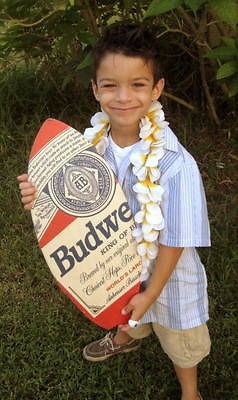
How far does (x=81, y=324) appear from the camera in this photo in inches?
101

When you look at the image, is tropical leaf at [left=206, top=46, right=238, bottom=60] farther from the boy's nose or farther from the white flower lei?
the boy's nose

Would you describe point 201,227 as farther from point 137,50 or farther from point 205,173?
point 205,173

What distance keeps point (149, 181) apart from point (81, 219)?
0.78ft

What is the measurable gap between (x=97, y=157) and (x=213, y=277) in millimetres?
1172

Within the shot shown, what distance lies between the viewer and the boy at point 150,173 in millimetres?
1634

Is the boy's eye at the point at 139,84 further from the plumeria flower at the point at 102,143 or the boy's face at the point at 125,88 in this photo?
the plumeria flower at the point at 102,143

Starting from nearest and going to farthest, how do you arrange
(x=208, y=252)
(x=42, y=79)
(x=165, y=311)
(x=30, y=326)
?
1. (x=165, y=311)
2. (x=30, y=326)
3. (x=208, y=252)
4. (x=42, y=79)

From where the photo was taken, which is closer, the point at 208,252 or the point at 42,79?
the point at 208,252

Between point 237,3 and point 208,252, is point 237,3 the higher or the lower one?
the higher one

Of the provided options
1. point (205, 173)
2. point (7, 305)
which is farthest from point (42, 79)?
point (7, 305)

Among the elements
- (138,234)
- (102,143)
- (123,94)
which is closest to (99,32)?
(102,143)

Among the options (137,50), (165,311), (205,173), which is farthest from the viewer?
(205,173)

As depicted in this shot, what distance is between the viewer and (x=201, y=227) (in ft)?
5.51

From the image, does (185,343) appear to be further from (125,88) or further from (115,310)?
(125,88)
